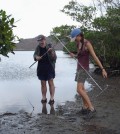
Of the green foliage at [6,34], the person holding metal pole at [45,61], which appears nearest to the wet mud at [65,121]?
the person holding metal pole at [45,61]

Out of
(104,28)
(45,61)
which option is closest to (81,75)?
(45,61)

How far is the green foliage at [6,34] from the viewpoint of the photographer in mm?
7141

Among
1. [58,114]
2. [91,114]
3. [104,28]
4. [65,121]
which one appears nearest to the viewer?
[65,121]

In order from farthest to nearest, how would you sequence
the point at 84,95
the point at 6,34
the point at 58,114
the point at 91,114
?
1. the point at 58,114
2. the point at 84,95
3. the point at 91,114
4. the point at 6,34

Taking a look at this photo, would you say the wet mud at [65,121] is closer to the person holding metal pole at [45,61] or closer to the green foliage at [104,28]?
the person holding metal pole at [45,61]

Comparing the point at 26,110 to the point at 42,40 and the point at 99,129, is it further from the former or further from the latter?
the point at 99,129

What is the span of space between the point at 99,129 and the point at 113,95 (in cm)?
473

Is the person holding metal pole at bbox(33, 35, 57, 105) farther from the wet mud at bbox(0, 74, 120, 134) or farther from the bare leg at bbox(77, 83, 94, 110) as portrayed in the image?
the bare leg at bbox(77, 83, 94, 110)

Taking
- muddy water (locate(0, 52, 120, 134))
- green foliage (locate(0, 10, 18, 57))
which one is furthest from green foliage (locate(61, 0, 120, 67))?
green foliage (locate(0, 10, 18, 57))

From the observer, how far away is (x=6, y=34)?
716 centimetres

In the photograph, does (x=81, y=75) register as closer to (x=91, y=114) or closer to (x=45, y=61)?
(x=91, y=114)

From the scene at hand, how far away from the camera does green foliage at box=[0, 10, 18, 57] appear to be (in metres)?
7.14

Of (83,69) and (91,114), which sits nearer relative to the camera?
(91,114)

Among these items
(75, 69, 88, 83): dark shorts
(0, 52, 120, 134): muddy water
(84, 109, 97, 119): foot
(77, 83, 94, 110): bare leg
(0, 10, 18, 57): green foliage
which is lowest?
(0, 52, 120, 134): muddy water
